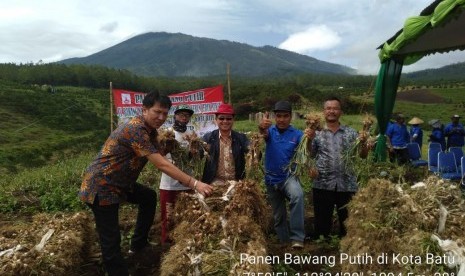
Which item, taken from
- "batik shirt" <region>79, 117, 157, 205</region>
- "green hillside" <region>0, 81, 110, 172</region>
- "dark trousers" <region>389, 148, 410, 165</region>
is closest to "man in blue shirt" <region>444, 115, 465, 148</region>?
"dark trousers" <region>389, 148, 410, 165</region>

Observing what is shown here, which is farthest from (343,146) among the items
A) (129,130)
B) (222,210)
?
(129,130)

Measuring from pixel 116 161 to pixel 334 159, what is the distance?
2.23 metres

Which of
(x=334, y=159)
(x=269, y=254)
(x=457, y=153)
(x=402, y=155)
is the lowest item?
(x=269, y=254)

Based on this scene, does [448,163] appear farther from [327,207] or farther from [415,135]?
[327,207]

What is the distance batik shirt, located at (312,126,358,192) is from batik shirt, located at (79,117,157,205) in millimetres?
1854

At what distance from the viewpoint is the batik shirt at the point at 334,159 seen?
164 inches

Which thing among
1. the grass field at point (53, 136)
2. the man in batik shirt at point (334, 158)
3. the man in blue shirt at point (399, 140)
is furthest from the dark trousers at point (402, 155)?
the man in batik shirt at point (334, 158)

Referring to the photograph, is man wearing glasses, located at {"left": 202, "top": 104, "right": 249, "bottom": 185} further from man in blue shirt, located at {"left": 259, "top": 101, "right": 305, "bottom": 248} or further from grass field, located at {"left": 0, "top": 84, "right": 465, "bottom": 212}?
grass field, located at {"left": 0, "top": 84, "right": 465, "bottom": 212}

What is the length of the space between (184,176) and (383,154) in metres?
4.71

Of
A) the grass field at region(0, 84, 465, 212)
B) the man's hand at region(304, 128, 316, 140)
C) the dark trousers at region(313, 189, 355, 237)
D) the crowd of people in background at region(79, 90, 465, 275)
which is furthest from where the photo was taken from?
the grass field at region(0, 84, 465, 212)

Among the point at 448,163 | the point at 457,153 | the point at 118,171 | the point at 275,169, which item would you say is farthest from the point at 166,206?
the point at 457,153

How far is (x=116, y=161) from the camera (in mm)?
3348

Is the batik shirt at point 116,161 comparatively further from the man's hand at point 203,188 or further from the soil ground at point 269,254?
the soil ground at point 269,254

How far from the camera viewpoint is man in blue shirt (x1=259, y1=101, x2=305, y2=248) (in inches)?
159
